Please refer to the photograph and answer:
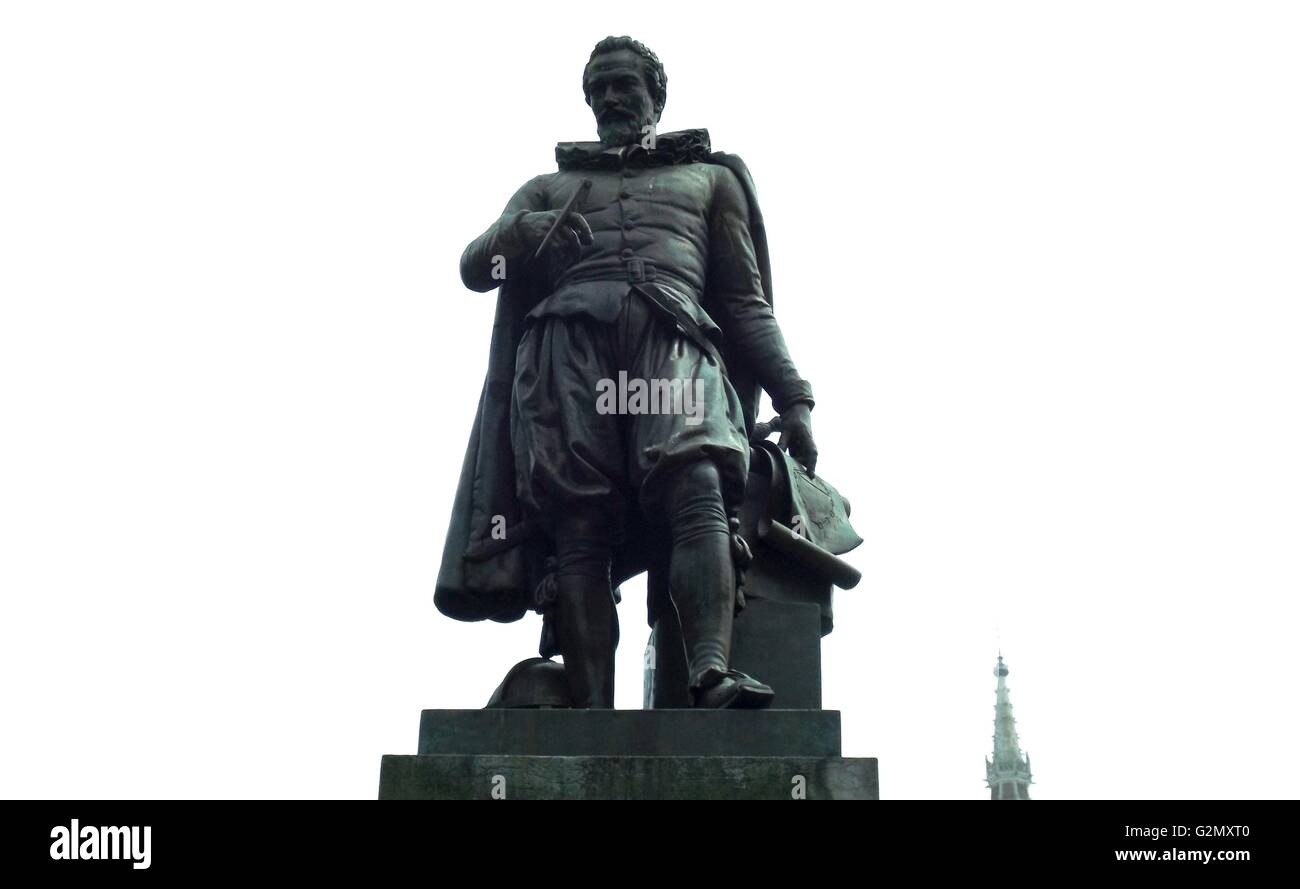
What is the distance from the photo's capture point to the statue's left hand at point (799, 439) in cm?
1084

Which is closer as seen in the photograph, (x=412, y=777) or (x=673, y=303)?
(x=412, y=777)

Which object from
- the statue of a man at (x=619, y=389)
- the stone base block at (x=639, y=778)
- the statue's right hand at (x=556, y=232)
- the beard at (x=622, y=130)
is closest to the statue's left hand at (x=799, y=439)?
the statue of a man at (x=619, y=389)

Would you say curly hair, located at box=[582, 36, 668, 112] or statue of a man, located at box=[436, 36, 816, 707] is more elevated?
curly hair, located at box=[582, 36, 668, 112]

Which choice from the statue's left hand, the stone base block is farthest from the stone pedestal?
the statue's left hand

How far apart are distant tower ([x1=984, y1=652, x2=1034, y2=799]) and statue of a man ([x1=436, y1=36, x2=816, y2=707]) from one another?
5499 cm

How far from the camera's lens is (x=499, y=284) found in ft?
36.2

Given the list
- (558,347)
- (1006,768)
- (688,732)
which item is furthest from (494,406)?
(1006,768)

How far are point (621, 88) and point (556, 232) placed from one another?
136 cm

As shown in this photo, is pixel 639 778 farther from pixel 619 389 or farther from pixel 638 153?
pixel 638 153

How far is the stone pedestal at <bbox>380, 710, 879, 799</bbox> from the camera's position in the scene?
870cm

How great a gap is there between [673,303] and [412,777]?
3290 millimetres

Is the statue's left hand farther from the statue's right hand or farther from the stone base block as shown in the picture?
the stone base block

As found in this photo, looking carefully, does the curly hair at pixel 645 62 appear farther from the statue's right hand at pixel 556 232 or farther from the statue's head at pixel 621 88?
the statue's right hand at pixel 556 232
